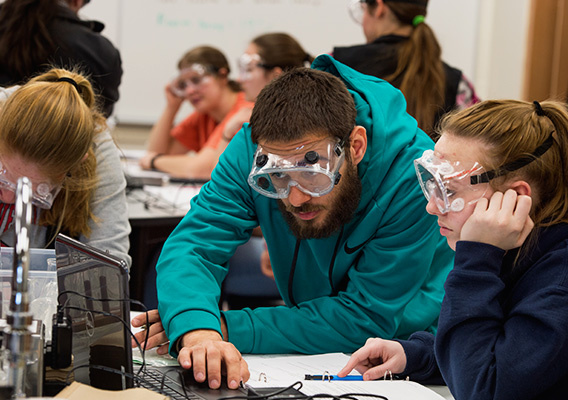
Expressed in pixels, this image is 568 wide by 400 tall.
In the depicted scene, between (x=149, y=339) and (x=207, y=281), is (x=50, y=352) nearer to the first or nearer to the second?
(x=149, y=339)

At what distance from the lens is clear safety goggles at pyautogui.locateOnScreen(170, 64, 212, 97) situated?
161 inches

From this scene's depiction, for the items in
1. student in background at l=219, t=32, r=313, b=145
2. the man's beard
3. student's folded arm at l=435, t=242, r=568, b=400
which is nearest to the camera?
student's folded arm at l=435, t=242, r=568, b=400

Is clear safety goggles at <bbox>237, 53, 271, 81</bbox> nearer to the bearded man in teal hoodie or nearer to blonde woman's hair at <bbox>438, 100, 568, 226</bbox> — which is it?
the bearded man in teal hoodie

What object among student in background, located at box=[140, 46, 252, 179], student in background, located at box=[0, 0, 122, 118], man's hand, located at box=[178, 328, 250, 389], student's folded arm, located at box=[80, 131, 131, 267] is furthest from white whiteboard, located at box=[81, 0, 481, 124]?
man's hand, located at box=[178, 328, 250, 389]

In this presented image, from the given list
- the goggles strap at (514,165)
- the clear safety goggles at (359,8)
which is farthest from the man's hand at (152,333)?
the clear safety goggles at (359,8)

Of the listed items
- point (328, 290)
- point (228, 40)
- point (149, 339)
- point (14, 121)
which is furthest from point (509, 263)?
point (228, 40)

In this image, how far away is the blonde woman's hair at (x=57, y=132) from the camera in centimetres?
163

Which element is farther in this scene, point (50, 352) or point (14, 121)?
point (14, 121)

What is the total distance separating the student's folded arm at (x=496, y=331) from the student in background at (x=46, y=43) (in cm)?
176

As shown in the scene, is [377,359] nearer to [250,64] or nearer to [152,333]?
[152,333]

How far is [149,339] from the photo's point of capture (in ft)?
4.92

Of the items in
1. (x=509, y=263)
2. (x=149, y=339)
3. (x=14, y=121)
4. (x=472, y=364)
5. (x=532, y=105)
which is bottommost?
(x=149, y=339)

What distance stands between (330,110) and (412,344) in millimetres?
524

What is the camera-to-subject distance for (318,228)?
1.59 metres
